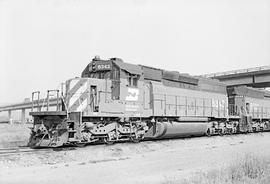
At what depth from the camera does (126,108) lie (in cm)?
1298

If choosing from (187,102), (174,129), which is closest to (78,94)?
(174,129)

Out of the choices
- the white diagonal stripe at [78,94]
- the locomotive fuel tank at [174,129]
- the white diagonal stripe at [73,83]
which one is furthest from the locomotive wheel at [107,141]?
the locomotive fuel tank at [174,129]

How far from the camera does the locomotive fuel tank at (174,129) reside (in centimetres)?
1445

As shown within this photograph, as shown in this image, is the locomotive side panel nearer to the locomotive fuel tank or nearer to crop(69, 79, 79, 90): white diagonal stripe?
the locomotive fuel tank

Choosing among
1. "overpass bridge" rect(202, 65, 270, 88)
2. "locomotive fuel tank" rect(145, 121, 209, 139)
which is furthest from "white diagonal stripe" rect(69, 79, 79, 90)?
"overpass bridge" rect(202, 65, 270, 88)

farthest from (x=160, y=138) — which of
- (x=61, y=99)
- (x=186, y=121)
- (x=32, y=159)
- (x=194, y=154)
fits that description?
(x=32, y=159)

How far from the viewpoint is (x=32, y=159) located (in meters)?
9.02

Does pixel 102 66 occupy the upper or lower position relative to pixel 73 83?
upper

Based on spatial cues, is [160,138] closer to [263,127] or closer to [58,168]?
[58,168]

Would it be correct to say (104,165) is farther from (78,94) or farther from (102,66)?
(102,66)

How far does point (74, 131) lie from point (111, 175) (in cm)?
389

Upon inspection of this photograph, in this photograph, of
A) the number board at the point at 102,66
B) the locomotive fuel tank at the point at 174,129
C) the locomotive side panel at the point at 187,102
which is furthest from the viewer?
the locomotive side panel at the point at 187,102

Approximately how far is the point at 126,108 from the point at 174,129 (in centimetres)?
355

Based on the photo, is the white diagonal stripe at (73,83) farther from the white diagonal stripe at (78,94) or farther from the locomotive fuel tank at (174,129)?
the locomotive fuel tank at (174,129)
